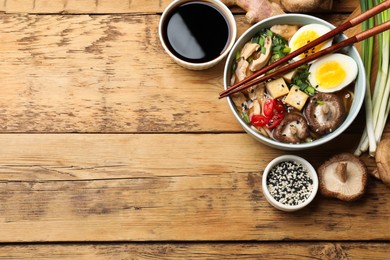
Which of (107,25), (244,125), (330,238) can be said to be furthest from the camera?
(107,25)

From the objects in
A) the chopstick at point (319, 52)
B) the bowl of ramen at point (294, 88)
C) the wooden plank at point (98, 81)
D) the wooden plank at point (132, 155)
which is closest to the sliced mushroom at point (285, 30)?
the bowl of ramen at point (294, 88)

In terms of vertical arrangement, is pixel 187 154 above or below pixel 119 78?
below

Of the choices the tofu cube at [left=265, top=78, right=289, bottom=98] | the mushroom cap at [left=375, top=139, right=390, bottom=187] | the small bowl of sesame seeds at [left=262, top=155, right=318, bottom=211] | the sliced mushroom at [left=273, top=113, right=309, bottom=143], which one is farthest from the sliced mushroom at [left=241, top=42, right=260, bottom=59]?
the mushroom cap at [left=375, top=139, right=390, bottom=187]

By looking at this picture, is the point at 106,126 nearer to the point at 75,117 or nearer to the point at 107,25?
the point at 75,117

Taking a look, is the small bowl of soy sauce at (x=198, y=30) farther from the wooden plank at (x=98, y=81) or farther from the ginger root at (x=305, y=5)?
the ginger root at (x=305, y=5)

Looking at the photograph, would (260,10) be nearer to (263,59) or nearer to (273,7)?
(273,7)

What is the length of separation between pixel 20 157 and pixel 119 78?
38 cm

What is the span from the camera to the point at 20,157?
5.69 feet

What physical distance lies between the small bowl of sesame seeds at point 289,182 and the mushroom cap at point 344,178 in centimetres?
3

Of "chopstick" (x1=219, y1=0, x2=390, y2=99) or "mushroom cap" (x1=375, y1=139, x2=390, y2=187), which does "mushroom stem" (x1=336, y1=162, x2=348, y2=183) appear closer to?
"mushroom cap" (x1=375, y1=139, x2=390, y2=187)

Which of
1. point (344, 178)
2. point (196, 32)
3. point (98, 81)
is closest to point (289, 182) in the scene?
point (344, 178)

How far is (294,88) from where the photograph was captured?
163 cm

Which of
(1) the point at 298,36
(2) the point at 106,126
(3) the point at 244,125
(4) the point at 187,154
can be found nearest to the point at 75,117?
(2) the point at 106,126

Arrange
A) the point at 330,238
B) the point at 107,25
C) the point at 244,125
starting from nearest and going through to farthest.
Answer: the point at 244,125 → the point at 330,238 → the point at 107,25
